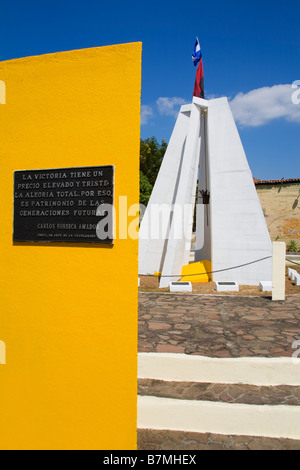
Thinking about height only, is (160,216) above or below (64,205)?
above

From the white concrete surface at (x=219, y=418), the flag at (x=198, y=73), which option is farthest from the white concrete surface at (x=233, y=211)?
the white concrete surface at (x=219, y=418)

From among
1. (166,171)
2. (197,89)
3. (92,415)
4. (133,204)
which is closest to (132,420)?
(92,415)

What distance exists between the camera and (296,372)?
369 centimetres

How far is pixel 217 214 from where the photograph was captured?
9734 mm

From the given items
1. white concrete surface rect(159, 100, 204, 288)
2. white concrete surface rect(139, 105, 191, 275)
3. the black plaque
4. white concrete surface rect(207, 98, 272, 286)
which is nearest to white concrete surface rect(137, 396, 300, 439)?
the black plaque

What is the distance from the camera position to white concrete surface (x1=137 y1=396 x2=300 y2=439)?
2.80m

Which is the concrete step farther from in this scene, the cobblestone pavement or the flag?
the flag

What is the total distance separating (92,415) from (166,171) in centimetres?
926

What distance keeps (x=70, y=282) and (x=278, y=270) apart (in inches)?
232

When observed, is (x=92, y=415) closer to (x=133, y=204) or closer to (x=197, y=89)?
(x=133, y=204)

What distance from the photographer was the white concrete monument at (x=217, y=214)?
30.7 feet

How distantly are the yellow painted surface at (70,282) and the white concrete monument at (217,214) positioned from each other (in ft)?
22.5

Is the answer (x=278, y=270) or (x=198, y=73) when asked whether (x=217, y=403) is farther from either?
(x=198, y=73)

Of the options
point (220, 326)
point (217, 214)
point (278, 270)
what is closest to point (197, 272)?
point (217, 214)
